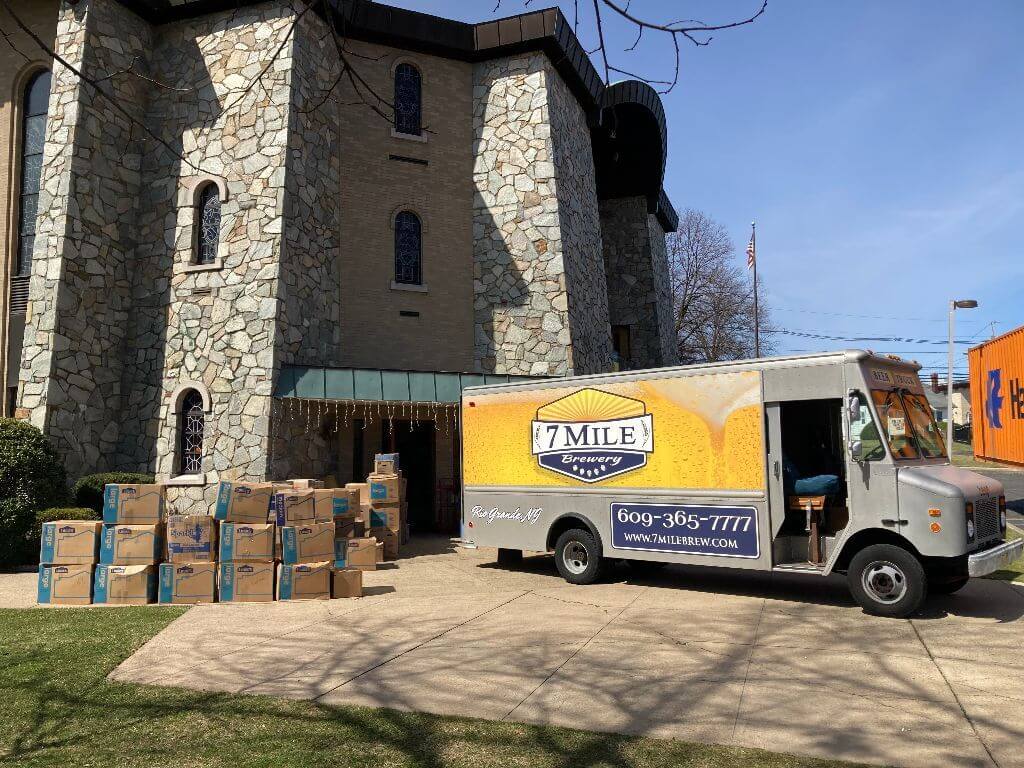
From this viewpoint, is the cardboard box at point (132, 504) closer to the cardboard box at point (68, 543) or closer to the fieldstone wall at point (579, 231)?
→ the cardboard box at point (68, 543)

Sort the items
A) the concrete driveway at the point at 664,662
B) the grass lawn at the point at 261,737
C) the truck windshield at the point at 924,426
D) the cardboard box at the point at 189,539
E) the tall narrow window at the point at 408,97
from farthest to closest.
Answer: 1. the tall narrow window at the point at 408,97
2. the cardboard box at the point at 189,539
3. the truck windshield at the point at 924,426
4. the concrete driveway at the point at 664,662
5. the grass lawn at the point at 261,737

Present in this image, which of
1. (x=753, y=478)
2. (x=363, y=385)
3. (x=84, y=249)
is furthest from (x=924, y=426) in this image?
(x=84, y=249)

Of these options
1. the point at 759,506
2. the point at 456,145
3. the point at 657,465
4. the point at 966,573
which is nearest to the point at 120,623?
the point at 657,465

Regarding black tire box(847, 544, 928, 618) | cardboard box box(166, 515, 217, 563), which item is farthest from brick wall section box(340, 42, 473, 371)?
black tire box(847, 544, 928, 618)

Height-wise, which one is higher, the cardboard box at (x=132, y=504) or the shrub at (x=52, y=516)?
the cardboard box at (x=132, y=504)

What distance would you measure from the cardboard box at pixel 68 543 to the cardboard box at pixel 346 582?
3.29 meters

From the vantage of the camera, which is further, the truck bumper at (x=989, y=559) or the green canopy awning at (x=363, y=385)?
the green canopy awning at (x=363, y=385)

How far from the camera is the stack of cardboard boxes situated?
9.97m

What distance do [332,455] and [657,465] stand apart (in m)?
9.44

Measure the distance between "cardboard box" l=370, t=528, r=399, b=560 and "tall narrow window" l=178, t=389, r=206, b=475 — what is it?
4761 mm

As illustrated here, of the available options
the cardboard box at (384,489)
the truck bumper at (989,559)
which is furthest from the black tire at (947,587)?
the cardboard box at (384,489)

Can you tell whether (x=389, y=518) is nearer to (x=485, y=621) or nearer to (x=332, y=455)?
(x=332, y=455)

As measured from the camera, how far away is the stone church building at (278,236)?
15.5 meters

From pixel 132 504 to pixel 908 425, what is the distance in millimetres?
10158
